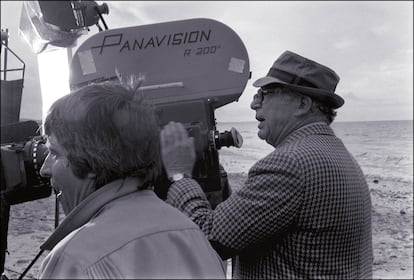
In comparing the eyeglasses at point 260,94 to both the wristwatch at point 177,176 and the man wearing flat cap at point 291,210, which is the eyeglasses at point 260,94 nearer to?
the man wearing flat cap at point 291,210

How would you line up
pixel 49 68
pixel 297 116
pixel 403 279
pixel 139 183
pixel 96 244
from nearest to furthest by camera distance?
pixel 96 244
pixel 139 183
pixel 297 116
pixel 49 68
pixel 403 279

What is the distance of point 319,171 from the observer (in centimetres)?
145

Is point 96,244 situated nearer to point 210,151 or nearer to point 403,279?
point 210,151

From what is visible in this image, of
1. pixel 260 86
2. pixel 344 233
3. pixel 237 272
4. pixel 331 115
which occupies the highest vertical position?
pixel 260 86

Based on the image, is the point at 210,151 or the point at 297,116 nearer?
the point at 210,151

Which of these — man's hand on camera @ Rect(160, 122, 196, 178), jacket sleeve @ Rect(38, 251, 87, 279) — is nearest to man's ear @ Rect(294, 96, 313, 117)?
man's hand on camera @ Rect(160, 122, 196, 178)

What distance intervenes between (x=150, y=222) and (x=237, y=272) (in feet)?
2.62

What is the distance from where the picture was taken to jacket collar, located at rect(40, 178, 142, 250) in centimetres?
94

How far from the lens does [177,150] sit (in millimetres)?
1462

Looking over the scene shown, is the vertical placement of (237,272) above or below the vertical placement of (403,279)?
above

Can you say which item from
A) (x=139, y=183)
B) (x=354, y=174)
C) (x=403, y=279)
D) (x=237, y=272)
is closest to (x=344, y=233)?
(x=354, y=174)

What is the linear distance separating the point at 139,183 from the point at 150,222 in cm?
13

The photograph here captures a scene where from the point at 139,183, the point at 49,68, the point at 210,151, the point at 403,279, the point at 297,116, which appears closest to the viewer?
the point at 139,183

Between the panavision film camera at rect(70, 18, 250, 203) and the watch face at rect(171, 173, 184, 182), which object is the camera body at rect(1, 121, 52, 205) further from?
the watch face at rect(171, 173, 184, 182)
